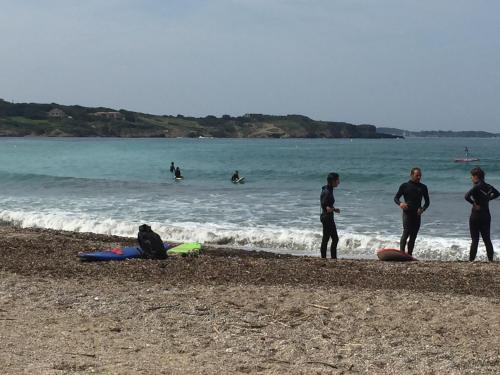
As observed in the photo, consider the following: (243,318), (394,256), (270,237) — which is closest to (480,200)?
(394,256)

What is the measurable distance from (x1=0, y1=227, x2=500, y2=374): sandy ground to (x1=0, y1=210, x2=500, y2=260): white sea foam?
4490 mm

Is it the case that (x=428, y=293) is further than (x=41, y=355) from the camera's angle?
Yes

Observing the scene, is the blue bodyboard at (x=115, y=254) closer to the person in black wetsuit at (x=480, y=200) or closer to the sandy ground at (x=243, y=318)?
the sandy ground at (x=243, y=318)

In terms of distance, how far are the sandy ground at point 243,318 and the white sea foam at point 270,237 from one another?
4490 mm

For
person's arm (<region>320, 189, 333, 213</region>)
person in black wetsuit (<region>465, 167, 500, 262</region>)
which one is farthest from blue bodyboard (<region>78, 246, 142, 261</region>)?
person in black wetsuit (<region>465, 167, 500, 262</region>)

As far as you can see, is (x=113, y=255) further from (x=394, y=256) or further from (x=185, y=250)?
(x=394, y=256)

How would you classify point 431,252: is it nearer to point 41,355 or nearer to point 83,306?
point 83,306

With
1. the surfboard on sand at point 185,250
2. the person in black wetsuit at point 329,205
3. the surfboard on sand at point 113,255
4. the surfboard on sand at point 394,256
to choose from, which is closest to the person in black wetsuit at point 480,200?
the surfboard on sand at point 394,256

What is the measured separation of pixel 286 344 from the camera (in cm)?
629

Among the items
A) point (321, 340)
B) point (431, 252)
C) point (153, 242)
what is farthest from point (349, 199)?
point (321, 340)

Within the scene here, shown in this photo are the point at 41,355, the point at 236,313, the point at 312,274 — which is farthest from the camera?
the point at 312,274

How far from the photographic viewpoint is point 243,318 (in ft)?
23.3

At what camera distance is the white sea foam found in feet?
49.0

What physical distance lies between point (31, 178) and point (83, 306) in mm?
36833
